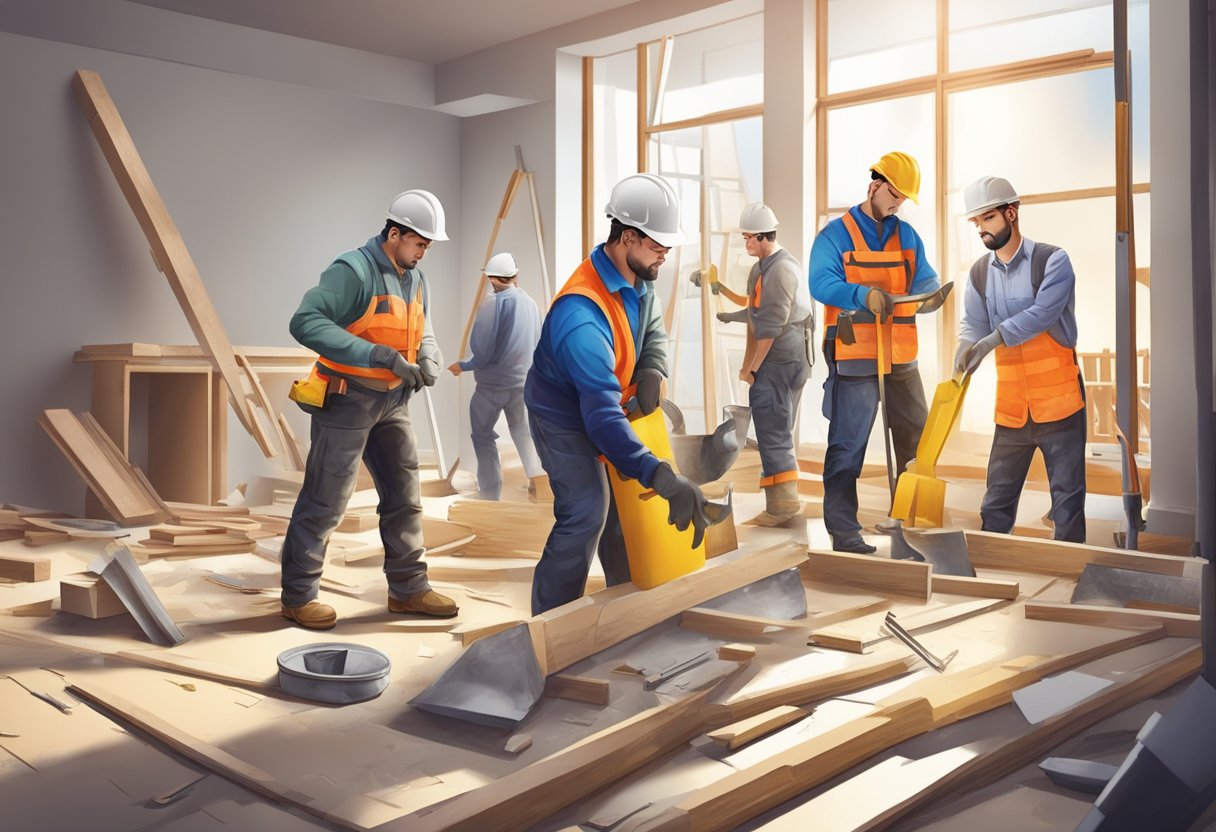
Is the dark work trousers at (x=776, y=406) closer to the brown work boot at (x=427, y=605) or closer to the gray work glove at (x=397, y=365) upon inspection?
the brown work boot at (x=427, y=605)

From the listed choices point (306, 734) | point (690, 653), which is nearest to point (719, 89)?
point (690, 653)

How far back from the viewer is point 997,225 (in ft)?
17.8

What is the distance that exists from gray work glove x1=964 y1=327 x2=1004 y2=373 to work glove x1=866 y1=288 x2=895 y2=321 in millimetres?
465

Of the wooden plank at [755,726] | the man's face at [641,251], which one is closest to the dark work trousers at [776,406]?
the man's face at [641,251]

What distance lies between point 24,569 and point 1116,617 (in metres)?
5.29

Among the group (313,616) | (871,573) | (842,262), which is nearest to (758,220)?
(842,262)

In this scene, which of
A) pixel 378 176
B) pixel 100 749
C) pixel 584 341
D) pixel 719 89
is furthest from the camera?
pixel 378 176

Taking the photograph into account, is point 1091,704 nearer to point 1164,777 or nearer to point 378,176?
point 1164,777

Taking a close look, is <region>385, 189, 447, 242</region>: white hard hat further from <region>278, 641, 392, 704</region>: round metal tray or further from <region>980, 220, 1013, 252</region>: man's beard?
<region>980, 220, 1013, 252</region>: man's beard

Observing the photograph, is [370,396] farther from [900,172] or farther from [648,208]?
[900,172]

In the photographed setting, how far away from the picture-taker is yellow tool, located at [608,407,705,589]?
11.8ft

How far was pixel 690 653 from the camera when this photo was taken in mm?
3668

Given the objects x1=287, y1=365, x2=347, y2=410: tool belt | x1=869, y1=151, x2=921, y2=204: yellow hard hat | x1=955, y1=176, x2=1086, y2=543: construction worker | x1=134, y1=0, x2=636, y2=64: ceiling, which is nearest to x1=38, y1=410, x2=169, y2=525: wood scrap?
x1=287, y1=365, x2=347, y2=410: tool belt

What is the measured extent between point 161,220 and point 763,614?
6.42 m
